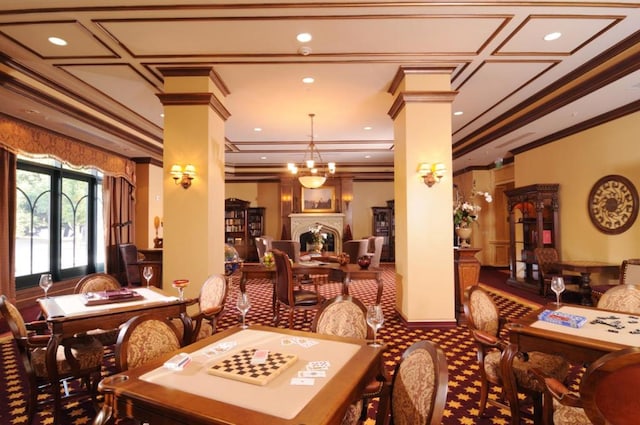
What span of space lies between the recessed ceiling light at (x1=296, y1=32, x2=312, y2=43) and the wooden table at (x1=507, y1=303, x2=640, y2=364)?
325 cm

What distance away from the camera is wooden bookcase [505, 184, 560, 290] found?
6.55m

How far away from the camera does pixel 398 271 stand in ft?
15.3

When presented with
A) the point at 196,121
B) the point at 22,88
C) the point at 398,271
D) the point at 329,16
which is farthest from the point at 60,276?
the point at 329,16

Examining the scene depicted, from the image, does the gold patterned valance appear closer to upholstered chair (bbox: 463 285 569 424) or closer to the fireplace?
the fireplace

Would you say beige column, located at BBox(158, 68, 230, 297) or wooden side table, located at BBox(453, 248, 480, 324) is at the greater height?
beige column, located at BBox(158, 68, 230, 297)

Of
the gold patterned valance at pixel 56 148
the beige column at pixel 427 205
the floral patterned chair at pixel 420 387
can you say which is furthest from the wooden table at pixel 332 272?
the gold patterned valance at pixel 56 148

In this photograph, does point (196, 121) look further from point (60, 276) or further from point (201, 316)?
point (60, 276)

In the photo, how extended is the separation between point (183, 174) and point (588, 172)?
22.2 ft

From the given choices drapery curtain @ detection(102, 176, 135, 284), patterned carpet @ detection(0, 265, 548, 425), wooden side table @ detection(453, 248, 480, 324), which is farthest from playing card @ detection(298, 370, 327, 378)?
drapery curtain @ detection(102, 176, 135, 284)

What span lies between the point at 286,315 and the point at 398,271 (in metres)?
1.80

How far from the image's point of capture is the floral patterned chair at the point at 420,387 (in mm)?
1125

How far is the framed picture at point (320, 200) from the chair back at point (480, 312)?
867 centimetres

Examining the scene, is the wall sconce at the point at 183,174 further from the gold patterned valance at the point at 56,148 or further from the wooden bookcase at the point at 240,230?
the wooden bookcase at the point at 240,230

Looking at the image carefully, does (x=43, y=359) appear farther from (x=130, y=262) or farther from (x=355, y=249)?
(x=355, y=249)
